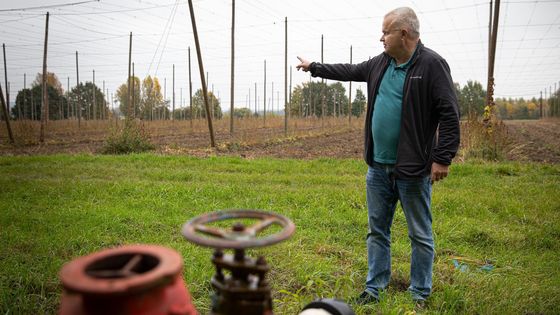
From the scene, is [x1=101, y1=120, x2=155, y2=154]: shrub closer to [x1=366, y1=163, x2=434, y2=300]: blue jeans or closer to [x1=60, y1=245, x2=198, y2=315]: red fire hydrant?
[x1=366, y1=163, x2=434, y2=300]: blue jeans

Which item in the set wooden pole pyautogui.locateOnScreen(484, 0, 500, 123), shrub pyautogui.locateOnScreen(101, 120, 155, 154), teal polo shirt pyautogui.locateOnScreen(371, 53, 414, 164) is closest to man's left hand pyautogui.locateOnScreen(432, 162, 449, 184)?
teal polo shirt pyautogui.locateOnScreen(371, 53, 414, 164)

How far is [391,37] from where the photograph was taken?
9.20 feet

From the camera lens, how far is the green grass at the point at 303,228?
3.15m

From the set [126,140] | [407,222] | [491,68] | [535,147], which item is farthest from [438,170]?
[535,147]

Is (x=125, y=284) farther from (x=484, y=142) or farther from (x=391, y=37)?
(x=484, y=142)

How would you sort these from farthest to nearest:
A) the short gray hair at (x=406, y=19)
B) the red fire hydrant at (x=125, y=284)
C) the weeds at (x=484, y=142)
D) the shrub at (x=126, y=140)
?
the shrub at (x=126, y=140) < the weeds at (x=484, y=142) < the short gray hair at (x=406, y=19) < the red fire hydrant at (x=125, y=284)

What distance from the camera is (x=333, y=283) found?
3.44 meters

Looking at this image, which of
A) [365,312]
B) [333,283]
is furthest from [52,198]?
[365,312]

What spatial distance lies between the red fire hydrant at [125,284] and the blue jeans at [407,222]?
2.05 m

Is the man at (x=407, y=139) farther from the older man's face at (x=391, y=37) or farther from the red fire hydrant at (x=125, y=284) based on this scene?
the red fire hydrant at (x=125, y=284)

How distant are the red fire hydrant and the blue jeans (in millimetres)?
2052

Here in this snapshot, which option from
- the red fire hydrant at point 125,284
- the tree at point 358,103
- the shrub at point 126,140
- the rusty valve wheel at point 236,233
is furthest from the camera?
the tree at point 358,103

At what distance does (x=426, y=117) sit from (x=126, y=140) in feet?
38.4

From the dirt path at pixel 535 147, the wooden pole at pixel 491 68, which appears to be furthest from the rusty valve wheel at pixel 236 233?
the dirt path at pixel 535 147
